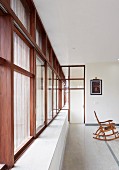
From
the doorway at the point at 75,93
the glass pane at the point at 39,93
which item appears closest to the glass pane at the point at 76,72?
the doorway at the point at 75,93

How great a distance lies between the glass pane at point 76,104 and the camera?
905 cm

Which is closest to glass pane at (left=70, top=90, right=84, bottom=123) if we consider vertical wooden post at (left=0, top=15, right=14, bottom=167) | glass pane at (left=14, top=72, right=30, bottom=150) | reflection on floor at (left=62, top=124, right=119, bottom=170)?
reflection on floor at (left=62, top=124, right=119, bottom=170)

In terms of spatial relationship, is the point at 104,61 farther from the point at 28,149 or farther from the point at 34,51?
the point at 28,149

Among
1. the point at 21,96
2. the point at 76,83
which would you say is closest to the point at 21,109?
the point at 21,96

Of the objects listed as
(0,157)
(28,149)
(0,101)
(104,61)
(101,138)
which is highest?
(104,61)

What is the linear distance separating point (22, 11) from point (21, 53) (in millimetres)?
568

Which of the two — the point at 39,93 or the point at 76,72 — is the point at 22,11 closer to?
the point at 39,93

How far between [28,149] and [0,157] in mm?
694

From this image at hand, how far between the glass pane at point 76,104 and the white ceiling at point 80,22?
4.36m

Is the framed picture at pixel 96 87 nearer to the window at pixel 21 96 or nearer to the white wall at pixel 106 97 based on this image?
the white wall at pixel 106 97

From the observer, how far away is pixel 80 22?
341cm

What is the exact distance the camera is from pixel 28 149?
227 cm

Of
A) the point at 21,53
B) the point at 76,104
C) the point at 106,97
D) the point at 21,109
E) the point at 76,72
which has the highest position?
the point at 76,72

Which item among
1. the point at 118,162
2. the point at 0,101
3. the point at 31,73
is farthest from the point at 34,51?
the point at 118,162
